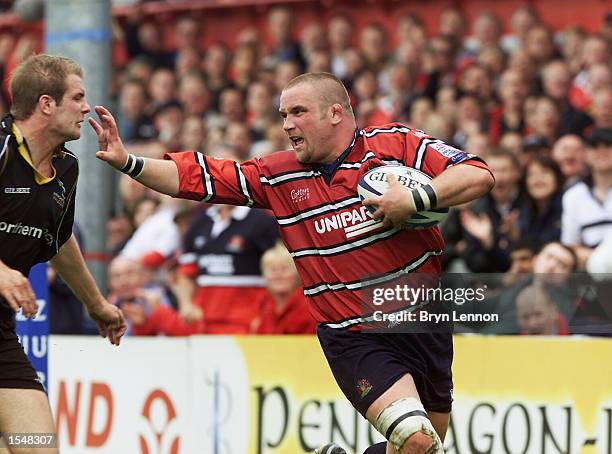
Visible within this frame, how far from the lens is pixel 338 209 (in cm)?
711

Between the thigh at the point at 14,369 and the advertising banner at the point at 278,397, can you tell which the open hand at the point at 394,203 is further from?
the advertising banner at the point at 278,397

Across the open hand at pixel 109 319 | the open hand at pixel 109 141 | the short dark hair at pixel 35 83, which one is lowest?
the open hand at pixel 109 319

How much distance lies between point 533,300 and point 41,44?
11460mm

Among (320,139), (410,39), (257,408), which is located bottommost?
(257,408)

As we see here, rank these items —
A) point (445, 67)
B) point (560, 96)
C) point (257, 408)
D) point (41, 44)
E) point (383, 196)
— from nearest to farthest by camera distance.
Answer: point (383, 196) → point (257, 408) → point (560, 96) → point (445, 67) → point (41, 44)

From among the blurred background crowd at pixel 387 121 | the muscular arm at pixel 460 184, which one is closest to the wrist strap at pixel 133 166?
the muscular arm at pixel 460 184

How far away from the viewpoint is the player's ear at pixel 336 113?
7.14 metres

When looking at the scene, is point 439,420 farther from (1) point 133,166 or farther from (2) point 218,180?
(1) point 133,166

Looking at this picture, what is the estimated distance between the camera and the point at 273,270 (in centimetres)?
1097

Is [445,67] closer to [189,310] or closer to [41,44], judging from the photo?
[189,310]

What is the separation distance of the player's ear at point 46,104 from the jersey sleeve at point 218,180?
72 cm

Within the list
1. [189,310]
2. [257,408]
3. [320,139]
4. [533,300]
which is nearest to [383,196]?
[320,139]

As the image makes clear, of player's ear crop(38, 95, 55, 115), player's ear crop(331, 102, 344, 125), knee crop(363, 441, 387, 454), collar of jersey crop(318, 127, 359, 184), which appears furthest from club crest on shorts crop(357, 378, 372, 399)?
player's ear crop(38, 95, 55, 115)

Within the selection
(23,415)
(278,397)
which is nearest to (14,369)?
(23,415)
